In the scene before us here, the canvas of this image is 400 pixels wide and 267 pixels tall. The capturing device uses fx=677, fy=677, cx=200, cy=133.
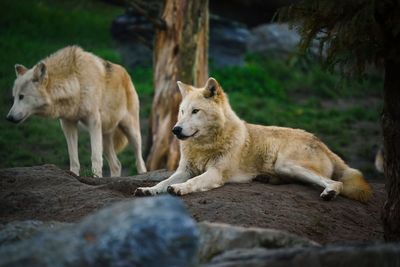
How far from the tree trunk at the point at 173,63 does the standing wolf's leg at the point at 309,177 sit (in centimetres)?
396

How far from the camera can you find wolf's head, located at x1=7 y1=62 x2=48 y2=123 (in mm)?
9156

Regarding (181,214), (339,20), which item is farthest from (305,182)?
(181,214)

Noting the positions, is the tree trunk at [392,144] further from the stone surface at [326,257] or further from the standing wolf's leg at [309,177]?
the stone surface at [326,257]

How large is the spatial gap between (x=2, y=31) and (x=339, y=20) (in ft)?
41.1

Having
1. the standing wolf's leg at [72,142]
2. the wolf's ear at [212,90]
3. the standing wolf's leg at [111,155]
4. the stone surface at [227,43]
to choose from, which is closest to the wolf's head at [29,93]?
the standing wolf's leg at [72,142]

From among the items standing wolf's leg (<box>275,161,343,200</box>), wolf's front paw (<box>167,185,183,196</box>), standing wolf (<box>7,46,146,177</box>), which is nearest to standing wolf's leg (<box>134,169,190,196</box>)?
wolf's front paw (<box>167,185,183,196</box>)

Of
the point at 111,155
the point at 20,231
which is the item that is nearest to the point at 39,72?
the point at 111,155

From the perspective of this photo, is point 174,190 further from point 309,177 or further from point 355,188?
point 355,188

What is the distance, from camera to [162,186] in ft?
22.1

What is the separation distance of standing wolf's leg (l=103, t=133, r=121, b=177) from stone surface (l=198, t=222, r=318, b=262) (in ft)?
19.8

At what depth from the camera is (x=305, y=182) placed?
23.8 feet

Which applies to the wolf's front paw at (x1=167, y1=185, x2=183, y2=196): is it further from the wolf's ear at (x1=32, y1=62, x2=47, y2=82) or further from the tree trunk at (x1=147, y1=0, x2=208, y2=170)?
the tree trunk at (x1=147, y1=0, x2=208, y2=170)

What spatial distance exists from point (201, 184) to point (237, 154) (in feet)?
Answer: 2.26

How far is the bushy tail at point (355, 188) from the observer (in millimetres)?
7156
